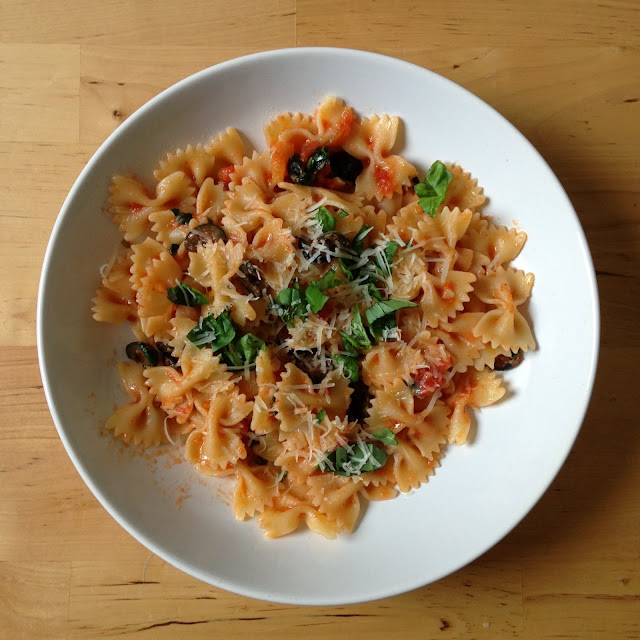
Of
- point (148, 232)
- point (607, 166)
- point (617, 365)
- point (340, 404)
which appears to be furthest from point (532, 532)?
point (148, 232)

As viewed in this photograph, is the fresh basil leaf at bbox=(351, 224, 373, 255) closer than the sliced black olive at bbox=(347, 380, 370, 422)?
Yes

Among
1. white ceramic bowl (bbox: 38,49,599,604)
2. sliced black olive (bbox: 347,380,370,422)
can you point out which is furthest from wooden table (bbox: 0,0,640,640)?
sliced black olive (bbox: 347,380,370,422)

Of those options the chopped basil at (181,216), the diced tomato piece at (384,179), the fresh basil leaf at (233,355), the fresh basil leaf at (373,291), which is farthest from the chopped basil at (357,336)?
the chopped basil at (181,216)

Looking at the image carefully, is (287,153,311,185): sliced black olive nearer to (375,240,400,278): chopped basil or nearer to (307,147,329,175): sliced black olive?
(307,147,329,175): sliced black olive

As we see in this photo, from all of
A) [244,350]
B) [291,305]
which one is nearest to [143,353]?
[244,350]

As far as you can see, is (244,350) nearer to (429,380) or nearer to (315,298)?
(315,298)
